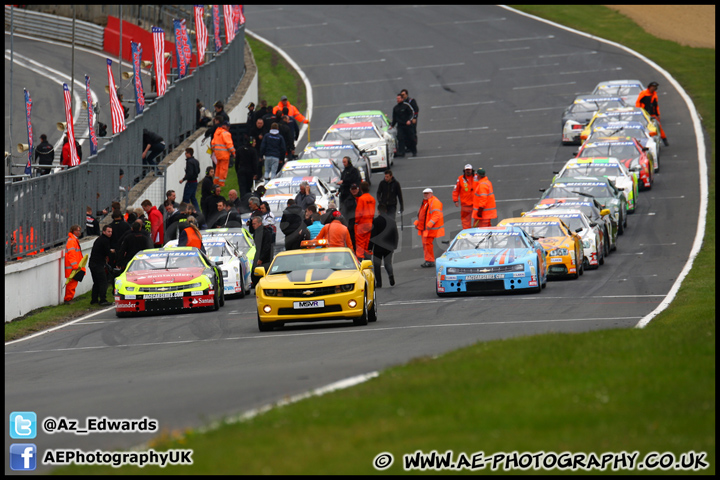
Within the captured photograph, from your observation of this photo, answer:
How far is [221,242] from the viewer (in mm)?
23172

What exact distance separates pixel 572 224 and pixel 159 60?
16.2 metres

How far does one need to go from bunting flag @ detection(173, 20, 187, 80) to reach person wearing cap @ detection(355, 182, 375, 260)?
48.9 ft

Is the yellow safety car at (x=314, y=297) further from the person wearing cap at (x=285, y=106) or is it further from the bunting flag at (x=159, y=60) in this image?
the bunting flag at (x=159, y=60)

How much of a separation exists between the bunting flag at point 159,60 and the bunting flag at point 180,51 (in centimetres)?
188

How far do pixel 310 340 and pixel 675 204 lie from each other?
17.0 m

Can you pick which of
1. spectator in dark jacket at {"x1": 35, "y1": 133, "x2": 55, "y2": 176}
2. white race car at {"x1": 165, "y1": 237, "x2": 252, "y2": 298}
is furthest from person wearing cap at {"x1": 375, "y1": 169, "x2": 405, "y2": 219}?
spectator in dark jacket at {"x1": 35, "y1": 133, "x2": 55, "y2": 176}

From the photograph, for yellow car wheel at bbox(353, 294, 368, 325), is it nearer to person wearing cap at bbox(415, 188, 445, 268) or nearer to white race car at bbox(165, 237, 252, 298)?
white race car at bbox(165, 237, 252, 298)

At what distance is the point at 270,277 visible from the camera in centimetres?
1780

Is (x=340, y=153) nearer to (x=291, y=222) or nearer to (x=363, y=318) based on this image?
(x=291, y=222)

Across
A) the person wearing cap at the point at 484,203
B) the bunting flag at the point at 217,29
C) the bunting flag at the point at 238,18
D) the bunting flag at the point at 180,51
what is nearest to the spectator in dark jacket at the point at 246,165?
the person wearing cap at the point at 484,203

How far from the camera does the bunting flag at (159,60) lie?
3419cm

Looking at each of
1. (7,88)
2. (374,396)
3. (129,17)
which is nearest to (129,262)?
(374,396)

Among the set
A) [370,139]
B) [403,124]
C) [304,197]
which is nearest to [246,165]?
[304,197]

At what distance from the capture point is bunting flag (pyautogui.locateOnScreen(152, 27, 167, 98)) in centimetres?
3419
